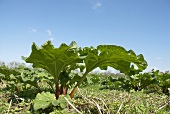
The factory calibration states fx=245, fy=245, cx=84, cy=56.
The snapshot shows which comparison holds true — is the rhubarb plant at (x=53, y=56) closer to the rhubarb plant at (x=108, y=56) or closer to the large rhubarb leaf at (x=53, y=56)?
the large rhubarb leaf at (x=53, y=56)

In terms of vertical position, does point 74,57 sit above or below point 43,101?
above

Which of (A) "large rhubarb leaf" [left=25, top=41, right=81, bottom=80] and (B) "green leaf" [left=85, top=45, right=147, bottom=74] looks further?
(B) "green leaf" [left=85, top=45, right=147, bottom=74]

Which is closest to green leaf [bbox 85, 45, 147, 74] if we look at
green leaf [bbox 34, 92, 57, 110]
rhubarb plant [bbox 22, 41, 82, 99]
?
rhubarb plant [bbox 22, 41, 82, 99]

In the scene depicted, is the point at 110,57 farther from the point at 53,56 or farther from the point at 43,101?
the point at 43,101

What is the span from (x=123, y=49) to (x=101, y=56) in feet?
1.02

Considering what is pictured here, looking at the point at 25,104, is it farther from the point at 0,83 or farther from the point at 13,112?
the point at 0,83

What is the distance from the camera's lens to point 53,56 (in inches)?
123

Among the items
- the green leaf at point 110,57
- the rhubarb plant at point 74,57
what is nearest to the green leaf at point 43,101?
the rhubarb plant at point 74,57

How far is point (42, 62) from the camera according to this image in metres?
3.25

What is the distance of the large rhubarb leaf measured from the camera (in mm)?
3004

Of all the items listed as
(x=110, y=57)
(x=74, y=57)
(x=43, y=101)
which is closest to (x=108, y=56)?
(x=110, y=57)

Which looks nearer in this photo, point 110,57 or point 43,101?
point 43,101

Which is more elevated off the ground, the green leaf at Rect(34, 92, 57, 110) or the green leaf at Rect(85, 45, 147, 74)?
the green leaf at Rect(85, 45, 147, 74)

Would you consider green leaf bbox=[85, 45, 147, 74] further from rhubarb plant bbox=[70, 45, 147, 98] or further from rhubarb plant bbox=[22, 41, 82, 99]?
rhubarb plant bbox=[22, 41, 82, 99]
